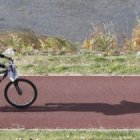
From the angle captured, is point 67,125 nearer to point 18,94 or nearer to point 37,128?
point 37,128

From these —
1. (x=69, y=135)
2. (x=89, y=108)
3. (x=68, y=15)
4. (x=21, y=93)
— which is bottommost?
(x=69, y=135)

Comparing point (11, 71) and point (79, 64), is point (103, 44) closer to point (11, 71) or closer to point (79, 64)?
point (79, 64)

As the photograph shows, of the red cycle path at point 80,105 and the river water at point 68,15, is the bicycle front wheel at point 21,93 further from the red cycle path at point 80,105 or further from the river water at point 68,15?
the river water at point 68,15

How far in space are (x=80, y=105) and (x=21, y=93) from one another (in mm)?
861

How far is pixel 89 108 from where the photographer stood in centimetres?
891

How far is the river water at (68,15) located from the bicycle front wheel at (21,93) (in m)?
9.71

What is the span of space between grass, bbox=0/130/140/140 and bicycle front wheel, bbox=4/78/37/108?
120 cm

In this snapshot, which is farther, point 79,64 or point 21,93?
point 79,64

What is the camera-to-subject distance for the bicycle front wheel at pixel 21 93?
349 inches

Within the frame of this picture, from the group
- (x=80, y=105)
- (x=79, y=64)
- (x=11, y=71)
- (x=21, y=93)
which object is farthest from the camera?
(x=79, y=64)

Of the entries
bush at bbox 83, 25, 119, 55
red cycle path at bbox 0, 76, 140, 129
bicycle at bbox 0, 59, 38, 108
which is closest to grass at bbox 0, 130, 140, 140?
red cycle path at bbox 0, 76, 140, 129

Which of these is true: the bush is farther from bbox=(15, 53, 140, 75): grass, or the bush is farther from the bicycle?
the bicycle

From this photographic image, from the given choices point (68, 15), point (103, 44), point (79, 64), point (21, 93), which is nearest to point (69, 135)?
point (21, 93)

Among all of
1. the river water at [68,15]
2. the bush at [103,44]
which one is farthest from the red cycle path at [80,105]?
the river water at [68,15]
